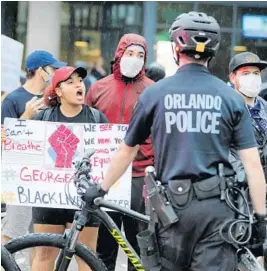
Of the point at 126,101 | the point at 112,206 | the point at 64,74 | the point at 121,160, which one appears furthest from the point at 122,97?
the point at 121,160

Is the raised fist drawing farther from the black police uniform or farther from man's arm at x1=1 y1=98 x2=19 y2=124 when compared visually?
the black police uniform

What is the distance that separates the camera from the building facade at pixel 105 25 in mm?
13297

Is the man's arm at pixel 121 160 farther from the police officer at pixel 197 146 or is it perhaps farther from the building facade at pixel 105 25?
the building facade at pixel 105 25

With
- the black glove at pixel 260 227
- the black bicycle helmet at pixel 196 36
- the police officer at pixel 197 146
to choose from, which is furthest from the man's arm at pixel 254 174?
the black bicycle helmet at pixel 196 36

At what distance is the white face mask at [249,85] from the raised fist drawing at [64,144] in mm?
1194

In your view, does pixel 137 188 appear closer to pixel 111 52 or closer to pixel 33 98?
pixel 33 98

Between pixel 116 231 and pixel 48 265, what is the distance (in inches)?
25.2

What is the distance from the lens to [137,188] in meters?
5.79

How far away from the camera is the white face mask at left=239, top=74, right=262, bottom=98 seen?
19.3 ft

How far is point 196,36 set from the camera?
4.12 metres

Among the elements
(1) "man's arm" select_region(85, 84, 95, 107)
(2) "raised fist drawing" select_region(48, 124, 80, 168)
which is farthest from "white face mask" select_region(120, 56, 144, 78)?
(2) "raised fist drawing" select_region(48, 124, 80, 168)

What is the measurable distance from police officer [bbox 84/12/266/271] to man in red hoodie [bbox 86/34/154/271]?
5.43 feet

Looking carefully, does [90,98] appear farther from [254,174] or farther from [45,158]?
[254,174]

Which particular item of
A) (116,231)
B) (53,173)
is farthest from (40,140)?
(116,231)
